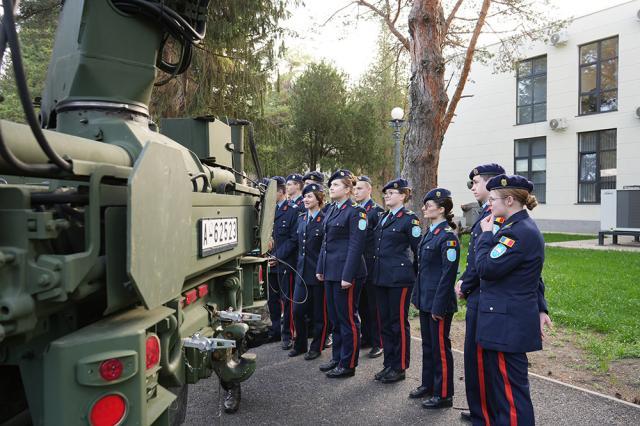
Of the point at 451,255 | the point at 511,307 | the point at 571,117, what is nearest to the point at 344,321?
the point at 451,255

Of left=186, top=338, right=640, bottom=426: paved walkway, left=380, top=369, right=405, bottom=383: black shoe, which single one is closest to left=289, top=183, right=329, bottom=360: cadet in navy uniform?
left=186, top=338, right=640, bottom=426: paved walkway

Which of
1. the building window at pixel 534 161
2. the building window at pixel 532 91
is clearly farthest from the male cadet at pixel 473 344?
the building window at pixel 532 91

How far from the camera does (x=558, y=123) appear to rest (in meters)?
22.0

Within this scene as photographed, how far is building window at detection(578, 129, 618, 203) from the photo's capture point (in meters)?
20.9

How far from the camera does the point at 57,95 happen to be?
3270 millimetres

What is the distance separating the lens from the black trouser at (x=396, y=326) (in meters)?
5.00

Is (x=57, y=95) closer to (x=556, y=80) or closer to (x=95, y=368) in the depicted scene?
(x=95, y=368)

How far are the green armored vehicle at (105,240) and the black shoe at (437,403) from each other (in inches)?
61.9

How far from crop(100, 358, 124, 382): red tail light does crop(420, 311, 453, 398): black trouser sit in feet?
9.83

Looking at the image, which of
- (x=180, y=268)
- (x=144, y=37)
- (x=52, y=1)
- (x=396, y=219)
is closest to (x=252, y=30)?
(x=52, y=1)

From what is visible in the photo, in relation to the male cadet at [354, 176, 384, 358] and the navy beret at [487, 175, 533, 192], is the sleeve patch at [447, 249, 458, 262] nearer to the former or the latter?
the navy beret at [487, 175, 533, 192]

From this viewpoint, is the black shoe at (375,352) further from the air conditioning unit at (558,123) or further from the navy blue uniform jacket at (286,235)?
the air conditioning unit at (558,123)

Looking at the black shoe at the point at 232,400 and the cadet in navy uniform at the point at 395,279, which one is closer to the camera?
the black shoe at the point at 232,400

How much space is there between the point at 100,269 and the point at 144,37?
183 cm
